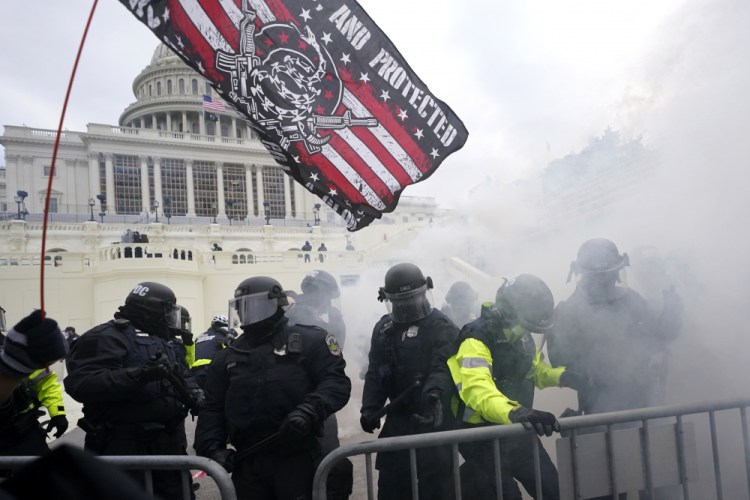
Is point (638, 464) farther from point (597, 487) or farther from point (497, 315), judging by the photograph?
point (497, 315)

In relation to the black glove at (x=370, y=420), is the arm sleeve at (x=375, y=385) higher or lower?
higher

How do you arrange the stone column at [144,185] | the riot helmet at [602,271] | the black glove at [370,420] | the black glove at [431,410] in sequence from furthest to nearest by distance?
the stone column at [144,185]
the riot helmet at [602,271]
the black glove at [370,420]
the black glove at [431,410]

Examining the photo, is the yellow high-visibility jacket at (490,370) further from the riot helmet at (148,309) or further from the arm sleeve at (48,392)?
the arm sleeve at (48,392)

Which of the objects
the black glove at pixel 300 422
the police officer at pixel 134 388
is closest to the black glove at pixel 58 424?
the police officer at pixel 134 388

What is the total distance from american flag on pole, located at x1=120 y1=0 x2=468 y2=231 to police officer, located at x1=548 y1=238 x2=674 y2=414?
1.48 metres

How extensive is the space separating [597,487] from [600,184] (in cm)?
938

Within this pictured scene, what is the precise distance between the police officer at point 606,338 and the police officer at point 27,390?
2985 millimetres

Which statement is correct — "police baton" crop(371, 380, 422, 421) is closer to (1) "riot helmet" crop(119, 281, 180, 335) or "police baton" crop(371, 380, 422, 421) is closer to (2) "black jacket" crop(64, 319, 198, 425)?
(2) "black jacket" crop(64, 319, 198, 425)

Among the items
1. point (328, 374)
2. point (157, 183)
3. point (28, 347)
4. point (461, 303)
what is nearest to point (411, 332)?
point (328, 374)

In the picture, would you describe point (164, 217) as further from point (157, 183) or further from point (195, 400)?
point (195, 400)

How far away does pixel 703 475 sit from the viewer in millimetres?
3912

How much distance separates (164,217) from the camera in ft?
157

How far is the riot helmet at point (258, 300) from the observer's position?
3141 mm

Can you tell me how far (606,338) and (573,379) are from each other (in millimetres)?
390
